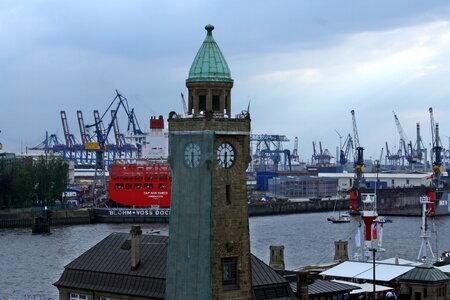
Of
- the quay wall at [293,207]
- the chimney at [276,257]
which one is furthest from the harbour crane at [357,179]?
the chimney at [276,257]

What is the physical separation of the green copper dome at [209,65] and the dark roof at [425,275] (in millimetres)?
14796

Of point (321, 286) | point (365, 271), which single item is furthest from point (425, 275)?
point (321, 286)

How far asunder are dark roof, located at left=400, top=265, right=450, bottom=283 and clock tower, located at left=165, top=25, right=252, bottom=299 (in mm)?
13360

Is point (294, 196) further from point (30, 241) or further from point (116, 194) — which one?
point (30, 241)

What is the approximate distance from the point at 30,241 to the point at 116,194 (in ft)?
138

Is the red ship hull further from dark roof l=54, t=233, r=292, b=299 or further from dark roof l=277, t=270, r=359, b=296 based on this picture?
dark roof l=54, t=233, r=292, b=299

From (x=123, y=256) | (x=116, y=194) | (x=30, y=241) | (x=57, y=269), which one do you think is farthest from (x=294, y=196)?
(x=123, y=256)

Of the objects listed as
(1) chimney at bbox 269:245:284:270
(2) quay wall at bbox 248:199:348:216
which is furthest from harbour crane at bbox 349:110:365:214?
(1) chimney at bbox 269:245:284:270

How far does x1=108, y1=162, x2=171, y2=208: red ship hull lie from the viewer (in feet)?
398

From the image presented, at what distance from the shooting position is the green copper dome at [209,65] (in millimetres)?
23094

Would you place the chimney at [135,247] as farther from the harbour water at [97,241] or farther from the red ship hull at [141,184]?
the red ship hull at [141,184]

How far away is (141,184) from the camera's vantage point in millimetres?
123312

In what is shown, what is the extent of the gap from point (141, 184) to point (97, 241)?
44.3 metres

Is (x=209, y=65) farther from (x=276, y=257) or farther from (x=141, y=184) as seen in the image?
(x=141, y=184)
